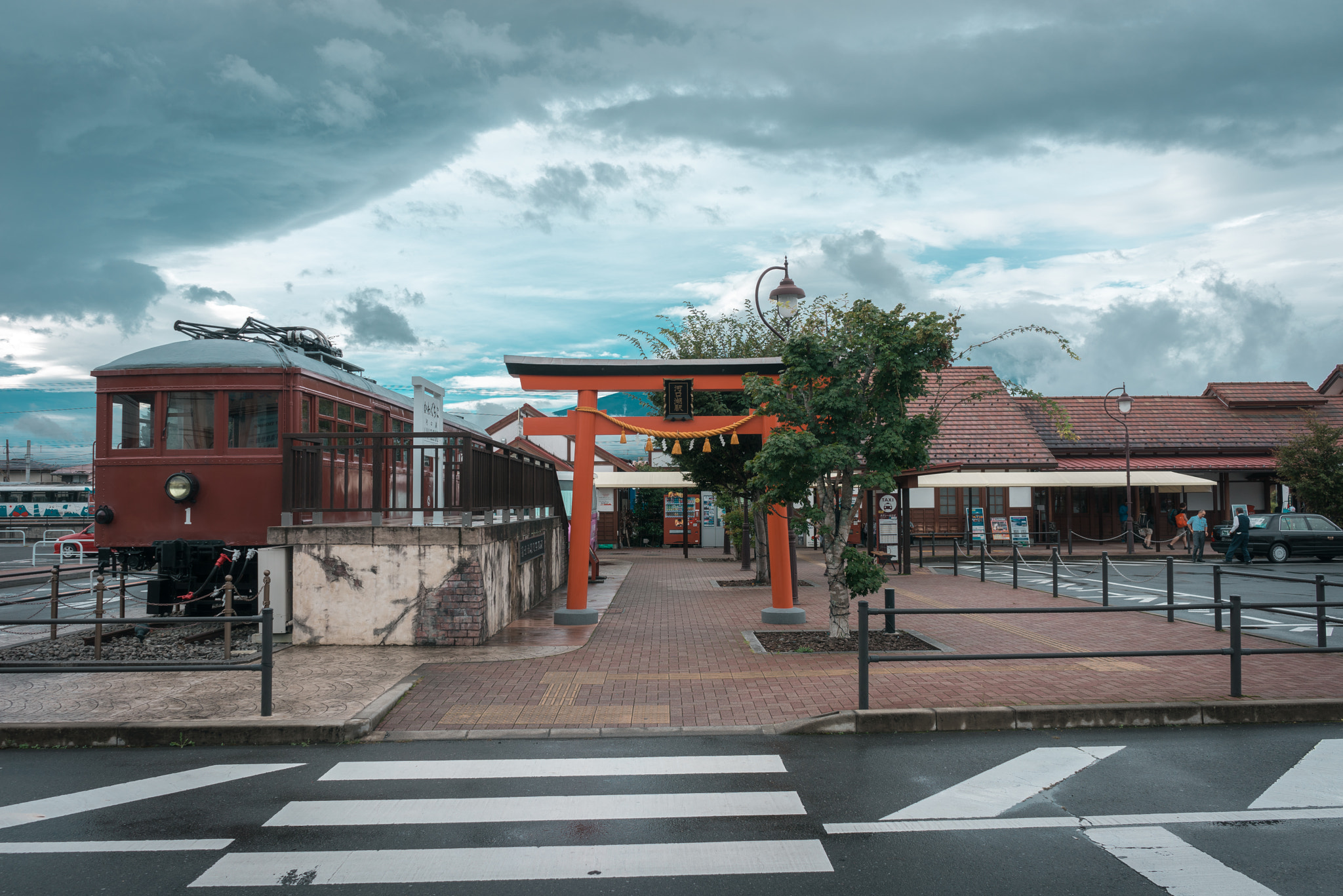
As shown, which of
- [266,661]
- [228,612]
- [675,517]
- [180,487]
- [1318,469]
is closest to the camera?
[266,661]

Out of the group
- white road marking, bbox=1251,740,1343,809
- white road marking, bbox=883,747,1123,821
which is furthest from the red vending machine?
white road marking, bbox=1251,740,1343,809

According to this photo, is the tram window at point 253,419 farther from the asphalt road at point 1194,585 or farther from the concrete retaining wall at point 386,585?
the asphalt road at point 1194,585

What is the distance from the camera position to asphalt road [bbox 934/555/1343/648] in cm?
1117

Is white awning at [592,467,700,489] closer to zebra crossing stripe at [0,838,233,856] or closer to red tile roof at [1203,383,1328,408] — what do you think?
zebra crossing stripe at [0,838,233,856]

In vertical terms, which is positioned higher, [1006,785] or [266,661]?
[266,661]

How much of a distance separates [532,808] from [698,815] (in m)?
0.95

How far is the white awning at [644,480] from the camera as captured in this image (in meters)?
25.5

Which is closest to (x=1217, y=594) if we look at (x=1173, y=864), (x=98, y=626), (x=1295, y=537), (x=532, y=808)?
(x=1173, y=864)

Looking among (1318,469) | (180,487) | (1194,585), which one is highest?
(1318,469)

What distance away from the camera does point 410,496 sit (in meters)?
9.95

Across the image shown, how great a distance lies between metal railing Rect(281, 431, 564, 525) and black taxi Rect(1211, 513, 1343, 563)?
20636 millimetres

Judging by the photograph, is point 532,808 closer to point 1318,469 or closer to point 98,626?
point 98,626

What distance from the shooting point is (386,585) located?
9805 mm

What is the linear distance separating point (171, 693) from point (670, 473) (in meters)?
19.6
